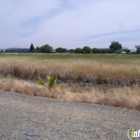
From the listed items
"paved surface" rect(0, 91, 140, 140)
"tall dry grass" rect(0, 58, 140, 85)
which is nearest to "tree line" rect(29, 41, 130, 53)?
"tall dry grass" rect(0, 58, 140, 85)

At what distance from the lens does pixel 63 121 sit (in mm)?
5598

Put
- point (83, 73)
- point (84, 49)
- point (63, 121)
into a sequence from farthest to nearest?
point (84, 49), point (83, 73), point (63, 121)

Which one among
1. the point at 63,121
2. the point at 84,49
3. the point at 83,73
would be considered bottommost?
the point at 83,73

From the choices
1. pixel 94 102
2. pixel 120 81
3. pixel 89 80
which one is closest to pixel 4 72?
pixel 89 80

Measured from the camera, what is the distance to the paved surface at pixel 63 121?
471 centimetres

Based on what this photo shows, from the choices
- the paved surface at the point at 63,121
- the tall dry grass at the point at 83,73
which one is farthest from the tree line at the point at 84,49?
the paved surface at the point at 63,121

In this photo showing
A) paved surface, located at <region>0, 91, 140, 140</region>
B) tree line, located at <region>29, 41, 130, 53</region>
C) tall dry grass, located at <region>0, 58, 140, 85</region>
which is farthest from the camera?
tree line, located at <region>29, 41, 130, 53</region>

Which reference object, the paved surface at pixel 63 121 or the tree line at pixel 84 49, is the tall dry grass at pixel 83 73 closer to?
the paved surface at pixel 63 121

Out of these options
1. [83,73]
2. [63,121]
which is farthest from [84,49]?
[63,121]

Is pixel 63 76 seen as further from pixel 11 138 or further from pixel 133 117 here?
pixel 11 138

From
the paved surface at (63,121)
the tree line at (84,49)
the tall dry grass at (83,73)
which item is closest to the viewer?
the paved surface at (63,121)

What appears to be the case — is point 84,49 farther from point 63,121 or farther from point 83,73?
point 63,121

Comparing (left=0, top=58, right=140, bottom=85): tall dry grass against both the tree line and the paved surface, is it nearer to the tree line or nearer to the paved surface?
the paved surface

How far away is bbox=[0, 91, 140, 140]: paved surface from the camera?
4.71 meters
